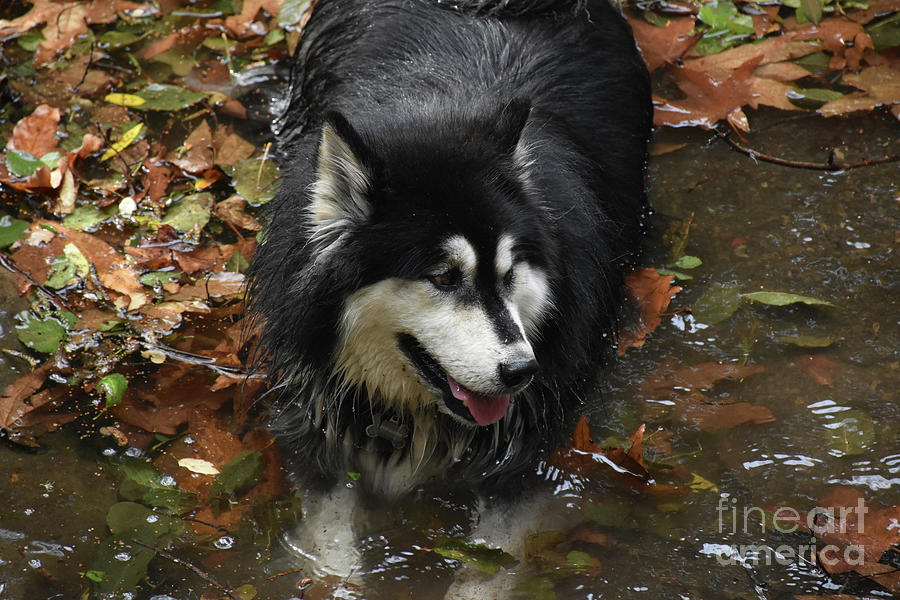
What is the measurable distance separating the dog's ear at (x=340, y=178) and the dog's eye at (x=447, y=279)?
310 millimetres

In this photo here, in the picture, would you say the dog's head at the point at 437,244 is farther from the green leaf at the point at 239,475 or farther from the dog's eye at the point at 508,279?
the green leaf at the point at 239,475

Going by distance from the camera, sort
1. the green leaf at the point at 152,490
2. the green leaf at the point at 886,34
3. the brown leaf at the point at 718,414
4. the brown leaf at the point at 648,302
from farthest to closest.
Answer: the green leaf at the point at 886,34
the brown leaf at the point at 648,302
the brown leaf at the point at 718,414
the green leaf at the point at 152,490

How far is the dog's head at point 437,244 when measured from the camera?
2.99m

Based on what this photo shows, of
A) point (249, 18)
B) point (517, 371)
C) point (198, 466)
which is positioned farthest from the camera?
point (249, 18)

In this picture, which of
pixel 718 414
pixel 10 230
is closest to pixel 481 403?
pixel 718 414

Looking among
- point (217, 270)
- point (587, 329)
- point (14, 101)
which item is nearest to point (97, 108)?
point (14, 101)

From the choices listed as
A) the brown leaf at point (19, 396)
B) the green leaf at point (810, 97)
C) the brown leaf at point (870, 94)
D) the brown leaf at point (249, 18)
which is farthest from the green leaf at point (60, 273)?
the brown leaf at point (870, 94)

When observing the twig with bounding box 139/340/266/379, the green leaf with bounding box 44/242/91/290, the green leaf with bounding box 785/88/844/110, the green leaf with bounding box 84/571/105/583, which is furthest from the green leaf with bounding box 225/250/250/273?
the green leaf with bounding box 785/88/844/110

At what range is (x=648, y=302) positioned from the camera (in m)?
4.30

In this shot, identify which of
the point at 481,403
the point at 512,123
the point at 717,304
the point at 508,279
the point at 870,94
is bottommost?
the point at 717,304

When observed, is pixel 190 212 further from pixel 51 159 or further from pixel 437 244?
pixel 437 244

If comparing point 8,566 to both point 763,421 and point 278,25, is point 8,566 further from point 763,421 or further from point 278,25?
point 278,25

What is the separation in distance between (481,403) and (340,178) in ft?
3.03

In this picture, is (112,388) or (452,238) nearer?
(452,238)
